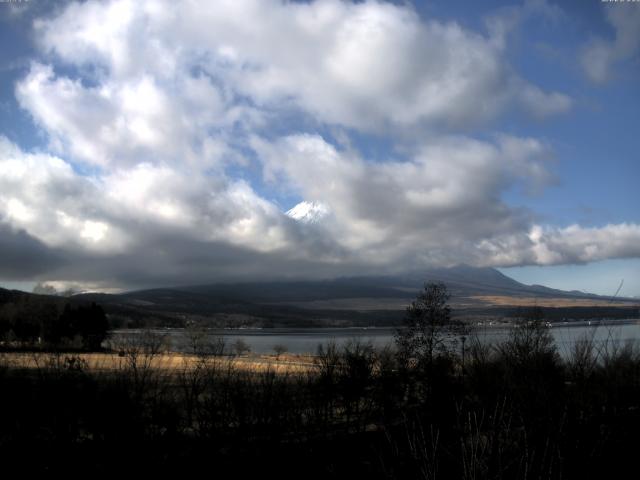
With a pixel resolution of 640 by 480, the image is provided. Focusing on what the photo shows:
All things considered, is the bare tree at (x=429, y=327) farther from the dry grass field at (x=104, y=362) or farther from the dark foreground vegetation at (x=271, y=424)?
the dark foreground vegetation at (x=271, y=424)

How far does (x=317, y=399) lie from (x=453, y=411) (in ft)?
16.4

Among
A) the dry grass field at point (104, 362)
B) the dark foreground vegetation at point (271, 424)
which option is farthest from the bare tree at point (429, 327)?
the dark foreground vegetation at point (271, 424)

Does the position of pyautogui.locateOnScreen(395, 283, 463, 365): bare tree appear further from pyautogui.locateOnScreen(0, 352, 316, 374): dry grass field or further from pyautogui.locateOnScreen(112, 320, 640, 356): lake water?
pyautogui.locateOnScreen(0, 352, 316, 374): dry grass field

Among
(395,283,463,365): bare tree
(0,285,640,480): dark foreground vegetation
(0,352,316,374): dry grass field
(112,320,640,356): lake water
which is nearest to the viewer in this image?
(0,285,640,480): dark foreground vegetation

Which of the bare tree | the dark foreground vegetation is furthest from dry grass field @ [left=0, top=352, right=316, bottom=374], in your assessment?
the bare tree

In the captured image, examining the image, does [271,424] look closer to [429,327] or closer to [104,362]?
[104,362]

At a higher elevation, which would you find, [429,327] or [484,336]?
[484,336]

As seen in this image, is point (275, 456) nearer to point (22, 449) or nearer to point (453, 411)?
point (22, 449)

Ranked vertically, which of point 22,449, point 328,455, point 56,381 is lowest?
point 328,455

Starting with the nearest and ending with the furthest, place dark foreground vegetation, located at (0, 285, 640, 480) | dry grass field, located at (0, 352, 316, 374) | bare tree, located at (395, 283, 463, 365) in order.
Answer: dark foreground vegetation, located at (0, 285, 640, 480), dry grass field, located at (0, 352, 316, 374), bare tree, located at (395, 283, 463, 365)

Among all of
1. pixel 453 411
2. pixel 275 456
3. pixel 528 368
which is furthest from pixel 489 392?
pixel 275 456

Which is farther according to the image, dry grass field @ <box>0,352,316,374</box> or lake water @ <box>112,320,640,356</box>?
dry grass field @ <box>0,352,316,374</box>

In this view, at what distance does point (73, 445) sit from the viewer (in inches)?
440

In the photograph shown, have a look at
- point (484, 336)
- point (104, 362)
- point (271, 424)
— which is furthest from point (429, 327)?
point (271, 424)
